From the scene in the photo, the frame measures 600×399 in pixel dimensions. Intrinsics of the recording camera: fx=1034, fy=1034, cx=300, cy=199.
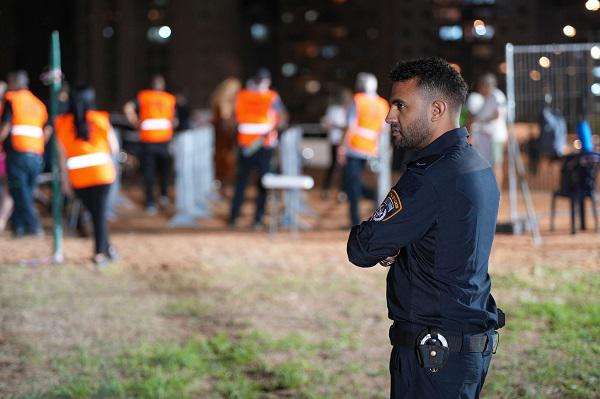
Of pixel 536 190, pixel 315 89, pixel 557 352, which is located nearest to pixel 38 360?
pixel 557 352

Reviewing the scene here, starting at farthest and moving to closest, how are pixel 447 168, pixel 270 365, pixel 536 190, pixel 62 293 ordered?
pixel 536 190 → pixel 62 293 → pixel 270 365 → pixel 447 168

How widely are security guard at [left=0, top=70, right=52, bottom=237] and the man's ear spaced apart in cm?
993

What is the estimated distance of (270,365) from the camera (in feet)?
23.2

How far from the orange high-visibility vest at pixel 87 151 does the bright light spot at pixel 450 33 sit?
104694 millimetres

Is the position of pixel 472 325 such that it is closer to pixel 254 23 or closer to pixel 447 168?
pixel 447 168

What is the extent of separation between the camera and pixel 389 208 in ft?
11.5

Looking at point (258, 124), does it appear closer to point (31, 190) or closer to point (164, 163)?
point (31, 190)

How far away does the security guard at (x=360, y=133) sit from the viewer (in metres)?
13.2

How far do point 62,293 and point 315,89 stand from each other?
482ft

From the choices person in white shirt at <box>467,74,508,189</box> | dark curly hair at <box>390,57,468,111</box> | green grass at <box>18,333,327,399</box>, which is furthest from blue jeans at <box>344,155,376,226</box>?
dark curly hair at <box>390,57,468,111</box>

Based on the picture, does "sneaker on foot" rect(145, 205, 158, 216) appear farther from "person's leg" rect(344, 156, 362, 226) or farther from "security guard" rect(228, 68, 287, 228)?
"person's leg" rect(344, 156, 362, 226)

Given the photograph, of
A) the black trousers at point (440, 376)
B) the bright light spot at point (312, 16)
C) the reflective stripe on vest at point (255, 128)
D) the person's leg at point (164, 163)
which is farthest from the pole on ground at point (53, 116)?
the bright light spot at point (312, 16)

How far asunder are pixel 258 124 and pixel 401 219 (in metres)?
10.6

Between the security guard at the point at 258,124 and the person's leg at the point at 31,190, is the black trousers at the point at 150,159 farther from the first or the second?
the person's leg at the point at 31,190
